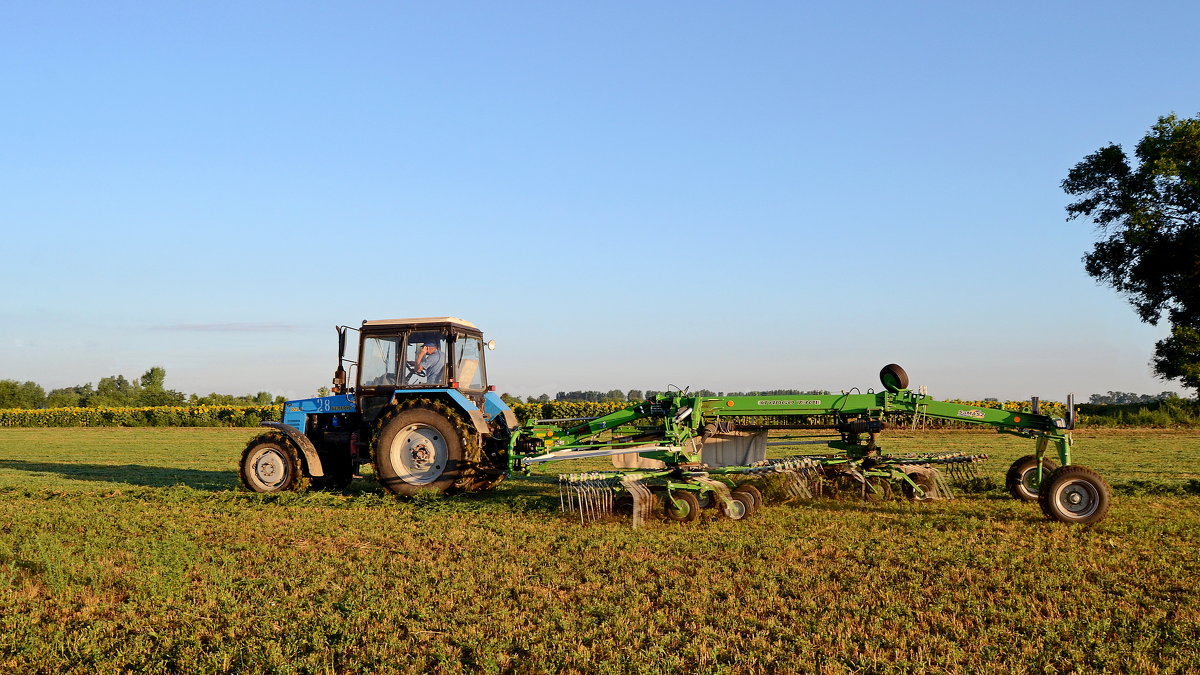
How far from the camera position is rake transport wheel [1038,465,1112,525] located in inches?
343

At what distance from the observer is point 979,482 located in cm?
1166

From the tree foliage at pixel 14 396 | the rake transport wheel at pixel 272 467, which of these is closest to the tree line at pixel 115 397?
the tree foliage at pixel 14 396

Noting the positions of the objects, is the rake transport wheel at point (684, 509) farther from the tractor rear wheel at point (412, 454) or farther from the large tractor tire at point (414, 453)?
Answer: the tractor rear wheel at point (412, 454)

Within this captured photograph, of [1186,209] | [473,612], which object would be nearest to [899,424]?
[473,612]

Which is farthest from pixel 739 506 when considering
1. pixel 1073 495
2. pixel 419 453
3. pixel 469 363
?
pixel 469 363

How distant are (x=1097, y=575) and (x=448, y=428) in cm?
716

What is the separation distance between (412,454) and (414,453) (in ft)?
0.14

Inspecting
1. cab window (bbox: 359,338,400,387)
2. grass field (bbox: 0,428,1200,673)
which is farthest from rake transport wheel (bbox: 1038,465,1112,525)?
cab window (bbox: 359,338,400,387)

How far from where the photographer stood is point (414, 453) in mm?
11023

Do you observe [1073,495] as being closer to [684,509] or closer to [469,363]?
[684,509]

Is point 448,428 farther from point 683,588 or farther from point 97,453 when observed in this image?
point 97,453

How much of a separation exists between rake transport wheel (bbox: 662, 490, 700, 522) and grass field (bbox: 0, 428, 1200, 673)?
1.01ft

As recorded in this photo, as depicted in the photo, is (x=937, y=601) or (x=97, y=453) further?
(x=97, y=453)

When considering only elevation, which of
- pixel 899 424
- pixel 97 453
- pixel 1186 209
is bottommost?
pixel 97 453
